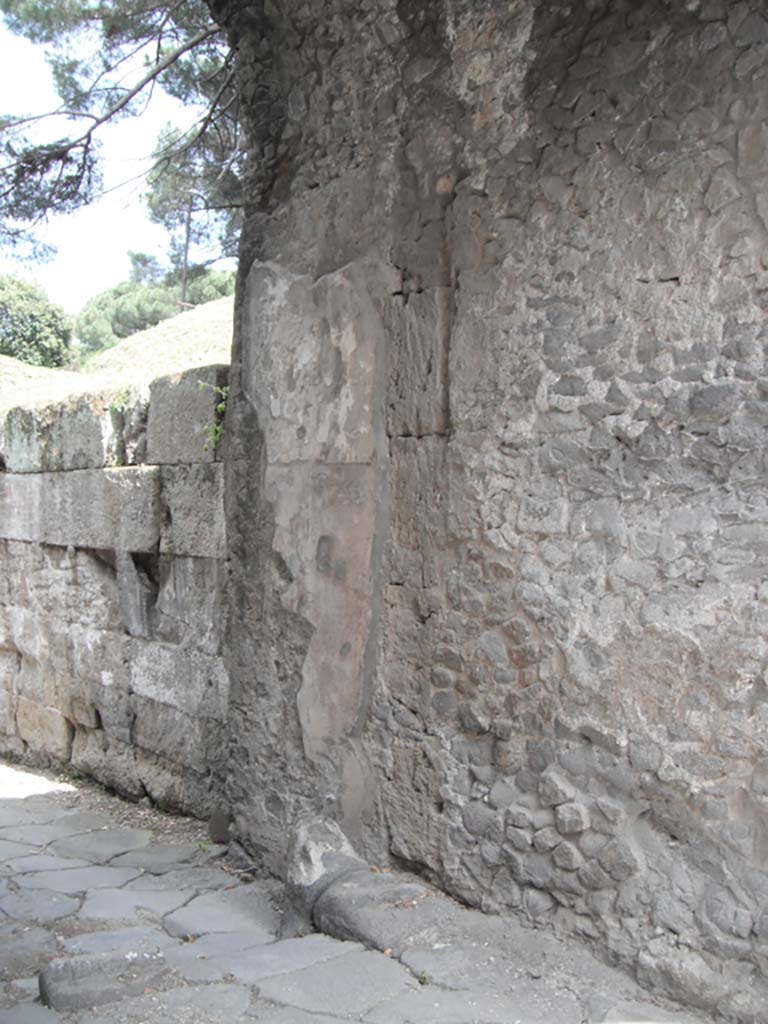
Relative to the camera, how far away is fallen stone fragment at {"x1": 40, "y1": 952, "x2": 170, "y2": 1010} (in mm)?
2787

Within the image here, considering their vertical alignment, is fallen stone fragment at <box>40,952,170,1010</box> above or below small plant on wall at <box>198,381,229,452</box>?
below

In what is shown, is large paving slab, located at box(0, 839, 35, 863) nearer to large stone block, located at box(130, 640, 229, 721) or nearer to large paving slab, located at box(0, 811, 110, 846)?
large paving slab, located at box(0, 811, 110, 846)

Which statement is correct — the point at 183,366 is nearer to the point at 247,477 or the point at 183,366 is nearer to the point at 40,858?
the point at 247,477

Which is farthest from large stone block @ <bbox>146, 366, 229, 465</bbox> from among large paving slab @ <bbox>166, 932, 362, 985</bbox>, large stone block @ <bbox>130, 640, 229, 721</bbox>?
large paving slab @ <bbox>166, 932, 362, 985</bbox>

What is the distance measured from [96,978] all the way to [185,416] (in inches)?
102

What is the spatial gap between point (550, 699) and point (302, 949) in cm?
107

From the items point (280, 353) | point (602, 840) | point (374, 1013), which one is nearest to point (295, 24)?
point (280, 353)

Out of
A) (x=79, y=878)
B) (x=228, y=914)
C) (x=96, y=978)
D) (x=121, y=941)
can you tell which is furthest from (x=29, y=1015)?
(x=79, y=878)

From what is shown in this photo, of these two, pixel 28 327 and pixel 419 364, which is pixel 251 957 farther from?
pixel 28 327

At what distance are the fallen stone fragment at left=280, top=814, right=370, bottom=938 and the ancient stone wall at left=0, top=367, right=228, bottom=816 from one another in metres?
1.16

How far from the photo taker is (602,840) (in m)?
2.87

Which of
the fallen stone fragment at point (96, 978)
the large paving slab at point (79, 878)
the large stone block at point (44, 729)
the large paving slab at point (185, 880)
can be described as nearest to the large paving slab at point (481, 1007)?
the fallen stone fragment at point (96, 978)

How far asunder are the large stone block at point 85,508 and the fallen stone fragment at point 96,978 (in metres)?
2.37

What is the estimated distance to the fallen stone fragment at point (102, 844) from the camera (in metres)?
4.45
